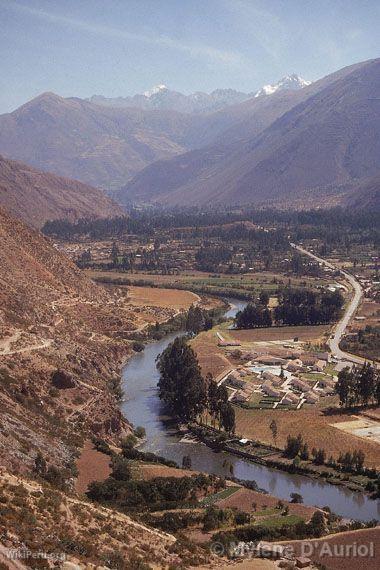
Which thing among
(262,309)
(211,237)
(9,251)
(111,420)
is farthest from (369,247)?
(111,420)

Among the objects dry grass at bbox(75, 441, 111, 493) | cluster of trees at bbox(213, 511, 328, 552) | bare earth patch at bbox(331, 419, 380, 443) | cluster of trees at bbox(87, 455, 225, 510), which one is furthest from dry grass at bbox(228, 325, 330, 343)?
cluster of trees at bbox(213, 511, 328, 552)

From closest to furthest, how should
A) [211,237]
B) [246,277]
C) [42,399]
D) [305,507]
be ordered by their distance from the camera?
[305,507] < [42,399] < [246,277] < [211,237]

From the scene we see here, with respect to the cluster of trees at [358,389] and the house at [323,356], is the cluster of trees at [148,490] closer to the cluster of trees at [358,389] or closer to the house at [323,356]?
the cluster of trees at [358,389]

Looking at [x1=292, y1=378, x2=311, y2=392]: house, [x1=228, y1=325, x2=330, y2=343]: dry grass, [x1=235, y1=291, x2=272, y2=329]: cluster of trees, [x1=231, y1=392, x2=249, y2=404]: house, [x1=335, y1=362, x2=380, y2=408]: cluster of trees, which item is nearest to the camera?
[x1=335, y1=362, x2=380, y2=408]: cluster of trees

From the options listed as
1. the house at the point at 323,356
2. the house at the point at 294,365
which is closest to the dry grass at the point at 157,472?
the house at the point at 294,365

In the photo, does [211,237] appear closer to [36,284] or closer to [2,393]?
[36,284]

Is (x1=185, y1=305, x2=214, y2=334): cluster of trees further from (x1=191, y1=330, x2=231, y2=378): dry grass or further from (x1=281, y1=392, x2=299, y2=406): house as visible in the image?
(x1=281, y1=392, x2=299, y2=406): house

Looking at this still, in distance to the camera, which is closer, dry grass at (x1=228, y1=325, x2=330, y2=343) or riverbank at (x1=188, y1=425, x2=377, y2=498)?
riverbank at (x1=188, y1=425, x2=377, y2=498)
